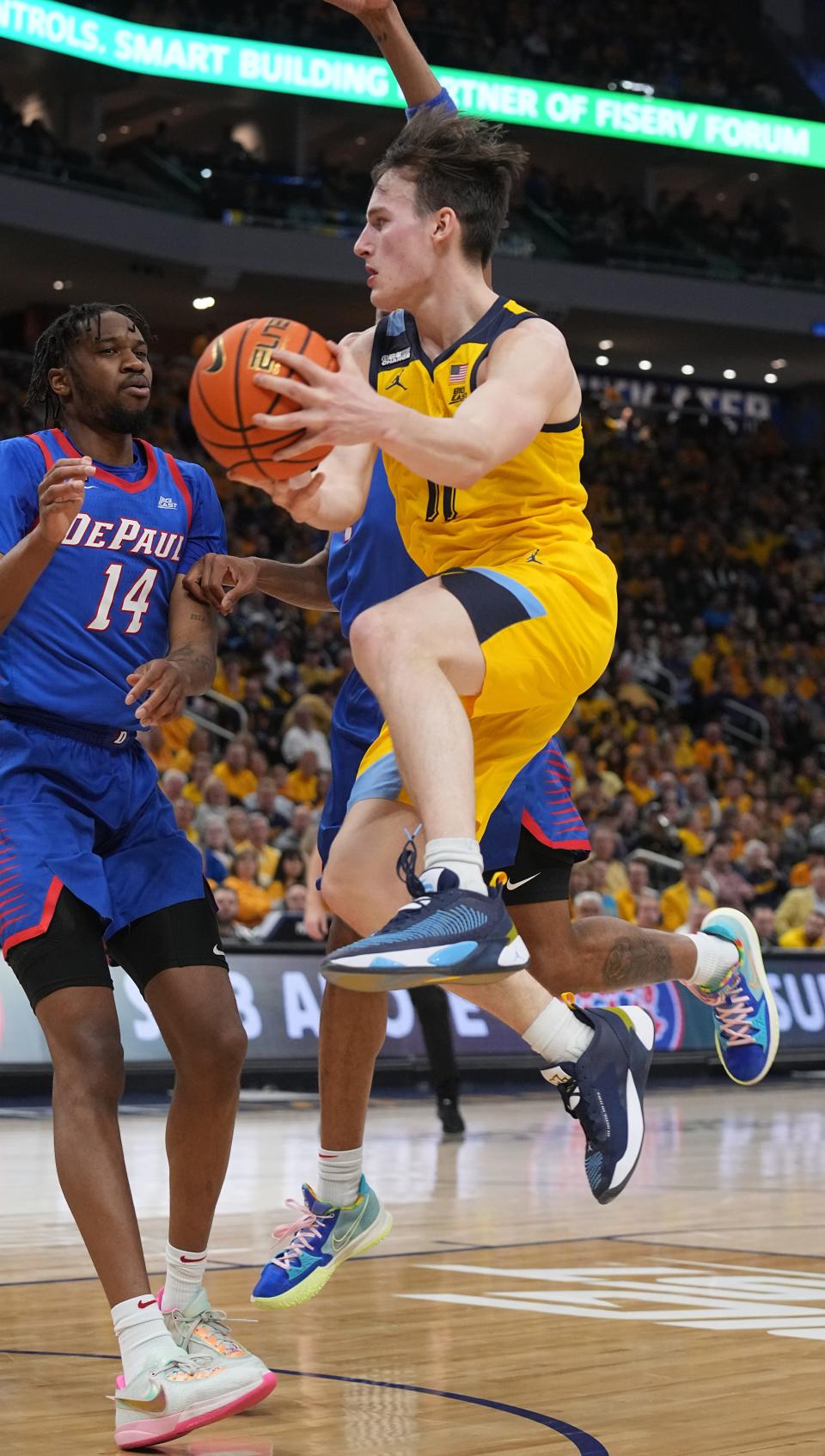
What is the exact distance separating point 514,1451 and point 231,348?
237cm

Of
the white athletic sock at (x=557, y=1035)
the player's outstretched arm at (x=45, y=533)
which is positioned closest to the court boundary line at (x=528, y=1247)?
the white athletic sock at (x=557, y=1035)

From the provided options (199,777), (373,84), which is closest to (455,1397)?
(199,777)

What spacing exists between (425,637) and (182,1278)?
5.56 feet

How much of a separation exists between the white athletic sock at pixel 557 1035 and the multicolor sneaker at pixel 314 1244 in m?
1.00

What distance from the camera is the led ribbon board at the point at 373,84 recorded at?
21.2 meters

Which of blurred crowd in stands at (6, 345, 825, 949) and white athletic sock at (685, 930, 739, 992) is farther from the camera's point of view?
blurred crowd in stands at (6, 345, 825, 949)

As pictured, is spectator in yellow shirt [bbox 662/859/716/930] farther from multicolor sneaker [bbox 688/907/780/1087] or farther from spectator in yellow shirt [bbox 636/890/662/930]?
multicolor sneaker [bbox 688/907/780/1087]

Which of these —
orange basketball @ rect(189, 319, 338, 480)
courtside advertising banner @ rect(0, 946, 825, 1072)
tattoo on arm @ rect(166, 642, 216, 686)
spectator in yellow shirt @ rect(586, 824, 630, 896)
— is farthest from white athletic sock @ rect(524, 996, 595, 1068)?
spectator in yellow shirt @ rect(586, 824, 630, 896)

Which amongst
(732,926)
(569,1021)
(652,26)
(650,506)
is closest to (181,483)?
(569,1021)

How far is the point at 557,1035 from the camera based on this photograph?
14.3ft

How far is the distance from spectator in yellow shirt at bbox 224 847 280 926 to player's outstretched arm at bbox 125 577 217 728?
338 inches

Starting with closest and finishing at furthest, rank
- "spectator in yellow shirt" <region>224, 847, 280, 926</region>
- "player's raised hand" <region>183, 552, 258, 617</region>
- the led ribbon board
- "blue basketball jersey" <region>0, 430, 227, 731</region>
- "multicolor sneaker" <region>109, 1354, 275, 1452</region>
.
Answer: "multicolor sneaker" <region>109, 1354, 275, 1452</region> < "blue basketball jersey" <region>0, 430, 227, 731</region> < "player's raised hand" <region>183, 552, 258, 617</region> < "spectator in yellow shirt" <region>224, 847, 280, 926</region> < the led ribbon board

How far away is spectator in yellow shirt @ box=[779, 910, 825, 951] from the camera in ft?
51.9

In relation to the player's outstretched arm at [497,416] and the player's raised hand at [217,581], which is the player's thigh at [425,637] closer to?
the player's outstretched arm at [497,416]
